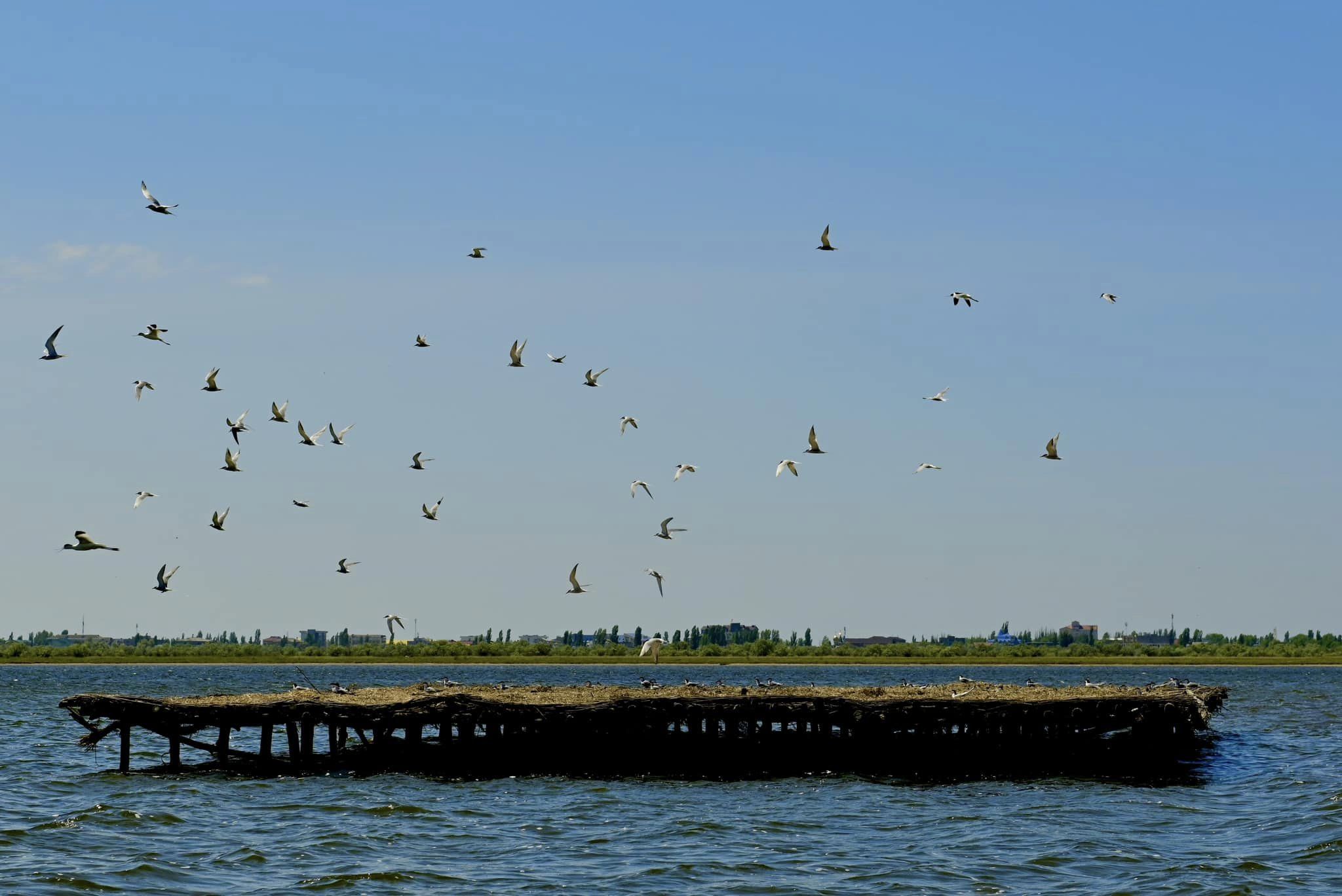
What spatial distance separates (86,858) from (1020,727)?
26.2 m

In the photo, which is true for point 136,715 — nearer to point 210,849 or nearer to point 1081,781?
point 210,849

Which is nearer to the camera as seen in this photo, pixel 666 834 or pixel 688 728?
pixel 666 834

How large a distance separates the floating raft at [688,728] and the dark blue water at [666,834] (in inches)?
67.6

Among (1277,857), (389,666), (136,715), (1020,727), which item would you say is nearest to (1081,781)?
(1020,727)

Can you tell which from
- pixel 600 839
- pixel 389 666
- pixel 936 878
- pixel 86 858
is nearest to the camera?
pixel 936 878

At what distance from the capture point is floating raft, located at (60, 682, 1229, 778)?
41.3m

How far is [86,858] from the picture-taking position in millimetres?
29188

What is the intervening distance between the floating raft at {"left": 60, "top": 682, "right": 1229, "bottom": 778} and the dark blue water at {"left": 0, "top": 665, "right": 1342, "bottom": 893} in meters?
1.72

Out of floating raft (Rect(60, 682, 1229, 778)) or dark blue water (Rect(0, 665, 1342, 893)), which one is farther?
floating raft (Rect(60, 682, 1229, 778))

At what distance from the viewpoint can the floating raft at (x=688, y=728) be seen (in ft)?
135

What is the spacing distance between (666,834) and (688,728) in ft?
39.0

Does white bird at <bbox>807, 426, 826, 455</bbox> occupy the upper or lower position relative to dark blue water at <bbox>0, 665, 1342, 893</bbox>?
upper

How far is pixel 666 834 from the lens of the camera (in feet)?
104

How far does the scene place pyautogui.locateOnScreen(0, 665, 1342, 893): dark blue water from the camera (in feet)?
89.4
